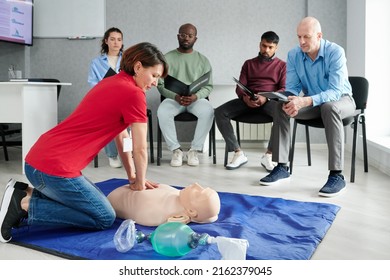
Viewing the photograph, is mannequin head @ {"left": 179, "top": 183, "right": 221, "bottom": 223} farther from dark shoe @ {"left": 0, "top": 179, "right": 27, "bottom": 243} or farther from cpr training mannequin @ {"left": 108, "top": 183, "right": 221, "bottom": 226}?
dark shoe @ {"left": 0, "top": 179, "right": 27, "bottom": 243}

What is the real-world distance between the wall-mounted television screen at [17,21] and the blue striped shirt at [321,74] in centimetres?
300

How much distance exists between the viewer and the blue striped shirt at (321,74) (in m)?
2.95

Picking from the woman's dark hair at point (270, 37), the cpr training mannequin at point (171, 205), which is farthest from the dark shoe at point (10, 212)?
the woman's dark hair at point (270, 37)

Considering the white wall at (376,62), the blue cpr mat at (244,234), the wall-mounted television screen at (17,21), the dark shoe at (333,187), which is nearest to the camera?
the blue cpr mat at (244,234)

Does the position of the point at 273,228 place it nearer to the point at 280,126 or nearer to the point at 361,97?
the point at 280,126

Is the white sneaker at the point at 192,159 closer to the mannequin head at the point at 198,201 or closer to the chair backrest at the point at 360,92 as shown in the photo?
the chair backrest at the point at 360,92

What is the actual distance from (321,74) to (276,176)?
0.73m

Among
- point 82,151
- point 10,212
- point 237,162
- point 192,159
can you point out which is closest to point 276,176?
point 237,162

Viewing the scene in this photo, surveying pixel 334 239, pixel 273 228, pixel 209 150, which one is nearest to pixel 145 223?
pixel 273 228

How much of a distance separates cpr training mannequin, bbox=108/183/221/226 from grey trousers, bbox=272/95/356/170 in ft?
3.56

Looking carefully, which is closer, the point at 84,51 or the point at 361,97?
the point at 361,97

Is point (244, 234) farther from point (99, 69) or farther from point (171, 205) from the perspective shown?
point (99, 69)

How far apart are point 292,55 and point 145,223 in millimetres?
1743

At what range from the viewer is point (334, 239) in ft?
6.39
